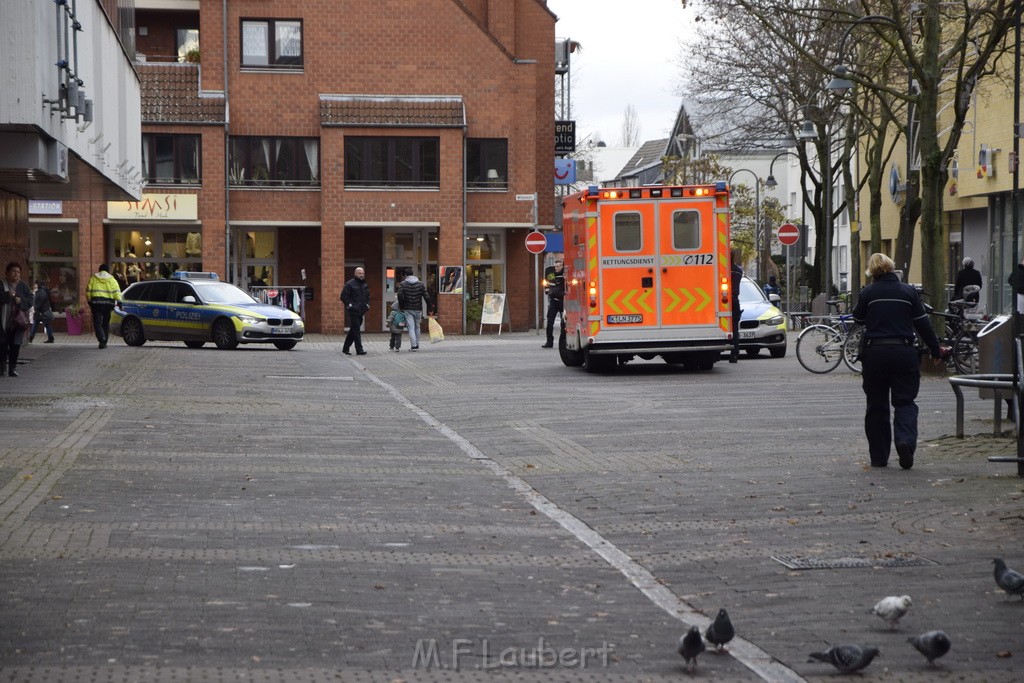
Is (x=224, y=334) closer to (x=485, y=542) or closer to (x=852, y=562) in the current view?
(x=485, y=542)

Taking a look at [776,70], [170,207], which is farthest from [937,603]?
[170,207]

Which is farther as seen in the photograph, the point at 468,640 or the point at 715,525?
the point at 715,525

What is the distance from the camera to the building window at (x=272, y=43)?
47000 millimetres

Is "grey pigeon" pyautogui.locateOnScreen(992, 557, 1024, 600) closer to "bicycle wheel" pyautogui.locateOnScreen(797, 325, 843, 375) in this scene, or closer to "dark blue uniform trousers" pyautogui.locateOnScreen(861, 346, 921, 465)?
"dark blue uniform trousers" pyautogui.locateOnScreen(861, 346, 921, 465)

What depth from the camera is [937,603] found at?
6.82 metres

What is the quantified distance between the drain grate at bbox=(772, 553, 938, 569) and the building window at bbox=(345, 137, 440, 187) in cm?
3914

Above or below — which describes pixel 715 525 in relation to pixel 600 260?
below

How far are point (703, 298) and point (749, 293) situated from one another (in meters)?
6.47

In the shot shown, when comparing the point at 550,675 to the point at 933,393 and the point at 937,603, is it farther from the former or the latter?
the point at 933,393

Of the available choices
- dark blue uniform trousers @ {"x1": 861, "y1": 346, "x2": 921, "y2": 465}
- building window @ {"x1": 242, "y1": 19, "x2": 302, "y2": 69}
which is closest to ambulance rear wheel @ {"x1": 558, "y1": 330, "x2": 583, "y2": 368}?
dark blue uniform trousers @ {"x1": 861, "y1": 346, "x2": 921, "y2": 465}

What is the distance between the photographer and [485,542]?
8.48 meters

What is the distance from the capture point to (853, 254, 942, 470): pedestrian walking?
11.8m

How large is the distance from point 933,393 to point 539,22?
3406 centimetres

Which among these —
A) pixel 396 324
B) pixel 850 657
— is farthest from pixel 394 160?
pixel 850 657
